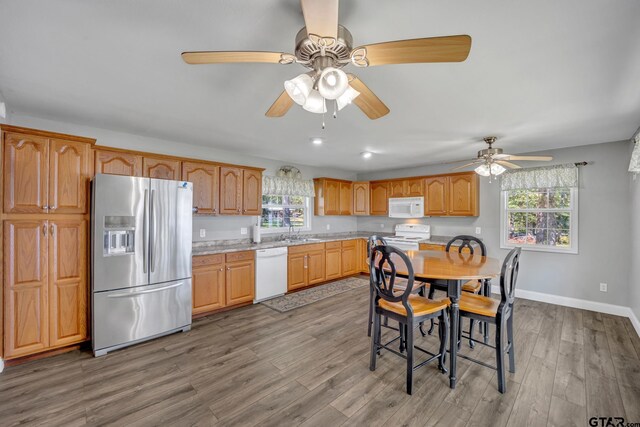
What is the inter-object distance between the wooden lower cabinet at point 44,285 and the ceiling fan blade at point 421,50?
315cm

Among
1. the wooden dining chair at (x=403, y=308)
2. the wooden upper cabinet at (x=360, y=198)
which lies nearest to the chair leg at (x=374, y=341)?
the wooden dining chair at (x=403, y=308)

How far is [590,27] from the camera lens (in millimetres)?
1500

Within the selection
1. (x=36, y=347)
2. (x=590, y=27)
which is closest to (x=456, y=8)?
(x=590, y=27)

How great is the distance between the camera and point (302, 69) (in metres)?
1.98

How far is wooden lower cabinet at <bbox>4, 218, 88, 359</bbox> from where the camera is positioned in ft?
8.00

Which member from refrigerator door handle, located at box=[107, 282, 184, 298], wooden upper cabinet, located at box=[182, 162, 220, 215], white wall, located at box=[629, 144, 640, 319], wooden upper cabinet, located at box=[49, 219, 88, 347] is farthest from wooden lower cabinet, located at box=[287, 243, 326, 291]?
white wall, located at box=[629, 144, 640, 319]

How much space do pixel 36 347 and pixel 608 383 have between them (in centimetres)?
497

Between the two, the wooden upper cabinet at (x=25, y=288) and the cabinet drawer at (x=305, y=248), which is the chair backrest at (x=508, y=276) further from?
the wooden upper cabinet at (x=25, y=288)

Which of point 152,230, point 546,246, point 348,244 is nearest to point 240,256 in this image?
point 152,230

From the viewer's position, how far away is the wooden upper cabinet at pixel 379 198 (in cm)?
608

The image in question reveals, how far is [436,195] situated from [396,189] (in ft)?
2.89

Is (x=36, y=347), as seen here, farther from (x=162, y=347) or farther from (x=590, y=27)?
(x=590, y=27)

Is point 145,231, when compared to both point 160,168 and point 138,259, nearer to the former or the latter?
point 138,259

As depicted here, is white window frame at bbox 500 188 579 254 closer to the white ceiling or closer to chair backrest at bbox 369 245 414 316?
the white ceiling
